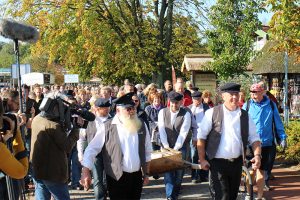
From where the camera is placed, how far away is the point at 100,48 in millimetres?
23266

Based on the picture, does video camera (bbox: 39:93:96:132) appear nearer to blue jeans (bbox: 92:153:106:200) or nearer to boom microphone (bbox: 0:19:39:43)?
boom microphone (bbox: 0:19:39:43)

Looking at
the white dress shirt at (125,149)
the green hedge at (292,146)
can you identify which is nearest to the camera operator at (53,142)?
the white dress shirt at (125,149)

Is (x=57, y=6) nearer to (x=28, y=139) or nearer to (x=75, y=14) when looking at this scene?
(x=75, y=14)

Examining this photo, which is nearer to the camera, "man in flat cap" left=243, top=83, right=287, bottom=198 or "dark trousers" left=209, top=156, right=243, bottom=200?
"dark trousers" left=209, top=156, right=243, bottom=200

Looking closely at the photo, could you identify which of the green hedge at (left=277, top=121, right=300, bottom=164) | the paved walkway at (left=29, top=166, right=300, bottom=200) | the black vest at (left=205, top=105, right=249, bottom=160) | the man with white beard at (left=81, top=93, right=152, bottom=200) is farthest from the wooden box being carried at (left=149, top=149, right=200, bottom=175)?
the green hedge at (left=277, top=121, right=300, bottom=164)

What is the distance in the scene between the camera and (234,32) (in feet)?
54.4

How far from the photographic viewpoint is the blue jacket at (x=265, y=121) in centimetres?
711

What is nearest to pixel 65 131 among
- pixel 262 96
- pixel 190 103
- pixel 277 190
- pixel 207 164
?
pixel 207 164

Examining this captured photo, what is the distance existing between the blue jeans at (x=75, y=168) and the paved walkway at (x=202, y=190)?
0.20m

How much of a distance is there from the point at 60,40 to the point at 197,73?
7982mm

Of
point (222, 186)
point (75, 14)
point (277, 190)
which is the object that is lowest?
point (277, 190)

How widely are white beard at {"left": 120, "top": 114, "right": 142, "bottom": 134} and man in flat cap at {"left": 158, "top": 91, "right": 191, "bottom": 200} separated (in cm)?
234

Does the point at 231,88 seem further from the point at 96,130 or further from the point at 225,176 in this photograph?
the point at 96,130

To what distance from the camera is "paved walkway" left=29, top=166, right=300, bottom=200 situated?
7.80 m
